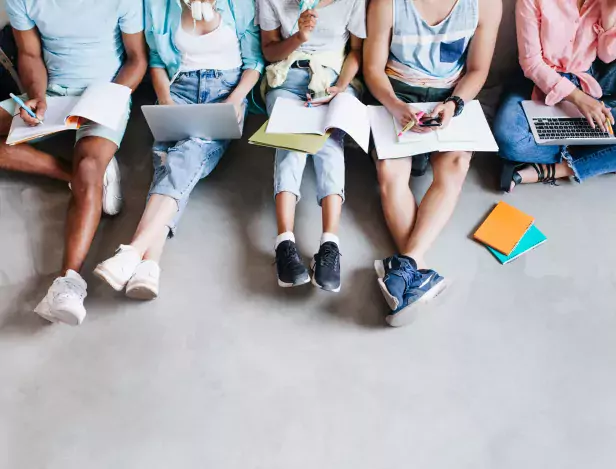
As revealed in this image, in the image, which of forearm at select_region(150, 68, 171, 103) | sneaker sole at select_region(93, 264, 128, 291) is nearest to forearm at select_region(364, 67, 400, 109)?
forearm at select_region(150, 68, 171, 103)

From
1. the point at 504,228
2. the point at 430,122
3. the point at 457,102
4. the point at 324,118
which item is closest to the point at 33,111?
the point at 324,118

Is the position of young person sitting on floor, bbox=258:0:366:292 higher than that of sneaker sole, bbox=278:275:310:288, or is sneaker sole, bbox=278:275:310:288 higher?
young person sitting on floor, bbox=258:0:366:292

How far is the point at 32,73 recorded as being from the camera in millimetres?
1753

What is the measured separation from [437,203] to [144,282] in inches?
37.3

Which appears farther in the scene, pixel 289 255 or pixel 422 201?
pixel 422 201

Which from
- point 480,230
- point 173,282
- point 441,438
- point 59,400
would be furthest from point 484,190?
point 59,400

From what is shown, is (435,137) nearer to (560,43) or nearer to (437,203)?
(437,203)

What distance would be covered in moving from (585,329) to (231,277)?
1090 millimetres

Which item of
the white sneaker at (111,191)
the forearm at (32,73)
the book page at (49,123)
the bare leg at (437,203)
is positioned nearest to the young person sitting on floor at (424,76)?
the bare leg at (437,203)

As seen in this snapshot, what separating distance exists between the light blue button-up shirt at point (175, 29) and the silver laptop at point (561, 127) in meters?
1.01

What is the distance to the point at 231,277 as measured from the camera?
159cm

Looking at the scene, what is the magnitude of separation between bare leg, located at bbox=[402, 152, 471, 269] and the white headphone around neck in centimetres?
90

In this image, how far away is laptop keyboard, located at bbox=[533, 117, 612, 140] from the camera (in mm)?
1683

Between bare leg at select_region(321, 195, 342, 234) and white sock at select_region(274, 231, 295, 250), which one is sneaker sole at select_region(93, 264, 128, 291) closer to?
white sock at select_region(274, 231, 295, 250)
